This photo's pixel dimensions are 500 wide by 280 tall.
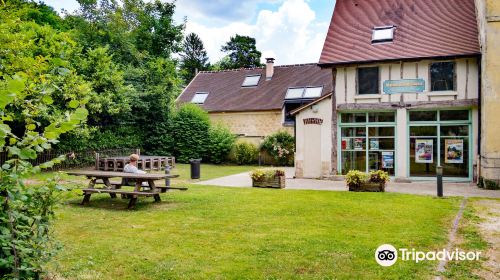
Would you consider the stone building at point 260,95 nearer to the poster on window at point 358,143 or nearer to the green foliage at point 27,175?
the poster on window at point 358,143

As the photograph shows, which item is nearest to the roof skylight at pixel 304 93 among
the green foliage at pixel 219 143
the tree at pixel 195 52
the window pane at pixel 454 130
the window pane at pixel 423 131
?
the green foliage at pixel 219 143

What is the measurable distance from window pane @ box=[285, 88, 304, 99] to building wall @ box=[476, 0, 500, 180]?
14.5 meters

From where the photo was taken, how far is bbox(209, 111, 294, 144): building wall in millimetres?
28016

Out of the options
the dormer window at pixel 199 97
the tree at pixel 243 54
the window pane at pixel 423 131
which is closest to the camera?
the window pane at pixel 423 131

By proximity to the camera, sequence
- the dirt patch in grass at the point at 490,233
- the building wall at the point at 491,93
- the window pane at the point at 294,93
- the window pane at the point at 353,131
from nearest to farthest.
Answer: the dirt patch in grass at the point at 490,233
the building wall at the point at 491,93
the window pane at the point at 353,131
the window pane at the point at 294,93

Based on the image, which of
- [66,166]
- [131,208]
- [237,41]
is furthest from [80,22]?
[237,41]

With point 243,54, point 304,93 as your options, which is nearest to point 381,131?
point 304,93

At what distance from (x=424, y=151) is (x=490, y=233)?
9404 millimetres

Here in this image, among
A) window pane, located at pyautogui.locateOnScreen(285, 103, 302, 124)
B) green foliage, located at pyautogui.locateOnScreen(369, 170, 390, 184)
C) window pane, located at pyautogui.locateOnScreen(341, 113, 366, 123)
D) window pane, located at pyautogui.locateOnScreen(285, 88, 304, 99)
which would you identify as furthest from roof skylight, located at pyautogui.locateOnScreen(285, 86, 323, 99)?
green foliage, located at pyautogui.locateOnScreen(369, 170, 390, 184)

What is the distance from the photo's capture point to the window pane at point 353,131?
56.5 feet

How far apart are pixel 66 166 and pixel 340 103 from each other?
13.1 meters

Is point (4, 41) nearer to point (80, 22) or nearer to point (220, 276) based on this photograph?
point (220, 276)

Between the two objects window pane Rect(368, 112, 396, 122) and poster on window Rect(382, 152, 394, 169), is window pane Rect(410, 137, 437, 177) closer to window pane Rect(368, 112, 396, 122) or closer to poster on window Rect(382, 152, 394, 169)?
poster on window Rect(382, 152, 394, 169)

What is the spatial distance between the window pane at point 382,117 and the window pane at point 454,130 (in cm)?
189
